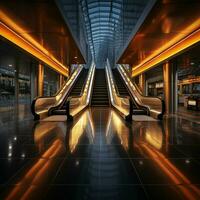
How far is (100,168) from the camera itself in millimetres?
3469

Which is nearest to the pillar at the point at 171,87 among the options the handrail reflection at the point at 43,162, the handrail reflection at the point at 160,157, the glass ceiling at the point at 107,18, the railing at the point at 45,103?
the glass ceiling at the point at 107,18

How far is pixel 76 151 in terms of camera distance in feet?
14.6

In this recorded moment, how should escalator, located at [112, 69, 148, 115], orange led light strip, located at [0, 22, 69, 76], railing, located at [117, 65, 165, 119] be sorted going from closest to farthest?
orange led light strip, located at [0, 22, 69, 76], railing, located at [117, 65, 165, 119], escalator, located at [112, 69, 148, 115]

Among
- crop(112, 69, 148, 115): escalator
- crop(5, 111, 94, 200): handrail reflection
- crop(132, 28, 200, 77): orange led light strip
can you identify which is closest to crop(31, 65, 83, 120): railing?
crop(5, 111, 94, 200): handrail reflection

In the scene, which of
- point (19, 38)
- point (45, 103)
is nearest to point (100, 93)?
point (45, 103)

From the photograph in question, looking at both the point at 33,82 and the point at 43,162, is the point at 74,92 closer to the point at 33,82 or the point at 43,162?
the point at 33,82

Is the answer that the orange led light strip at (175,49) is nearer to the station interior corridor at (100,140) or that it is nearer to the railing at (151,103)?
the station interior corridor at (100,140)

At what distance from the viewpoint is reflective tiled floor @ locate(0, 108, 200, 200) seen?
2.64 meters

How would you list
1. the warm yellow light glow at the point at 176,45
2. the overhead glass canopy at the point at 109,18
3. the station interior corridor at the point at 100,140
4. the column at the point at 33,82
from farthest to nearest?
the overhead glass canopy at the point at 109,18
the column at the point at 33,82
the warm yellow light glow at the point at 176,45
the station interior corridor at the point at 100,140

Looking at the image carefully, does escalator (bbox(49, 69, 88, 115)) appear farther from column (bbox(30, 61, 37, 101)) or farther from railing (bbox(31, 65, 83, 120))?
column (bbox(30, 61, 37, 101))

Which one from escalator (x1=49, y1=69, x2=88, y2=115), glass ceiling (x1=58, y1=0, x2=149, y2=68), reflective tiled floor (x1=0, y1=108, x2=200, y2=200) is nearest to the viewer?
reflective tiled floor (x1=0, y1=108, x2=200, y2=200)

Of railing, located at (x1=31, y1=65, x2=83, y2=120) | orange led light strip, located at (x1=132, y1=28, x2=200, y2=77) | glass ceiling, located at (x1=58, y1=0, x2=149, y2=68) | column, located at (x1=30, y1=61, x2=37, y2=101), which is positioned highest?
glass ceiling, located at (x1=58, y1=0, x2=149, y2=68)

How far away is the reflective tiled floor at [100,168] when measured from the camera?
2.64 m

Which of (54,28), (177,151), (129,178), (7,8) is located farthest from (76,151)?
(54,28)
